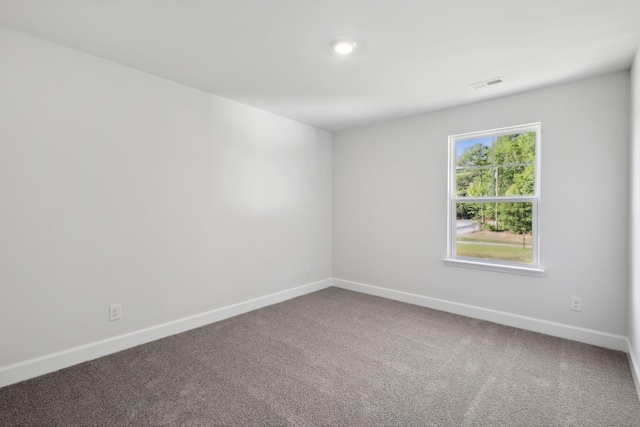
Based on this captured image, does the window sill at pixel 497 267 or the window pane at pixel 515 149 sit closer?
the window sill at pixel 497 267

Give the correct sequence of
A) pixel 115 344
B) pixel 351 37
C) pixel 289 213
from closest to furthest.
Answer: pixel 351 37, pixel 115 344, pixel 289 213

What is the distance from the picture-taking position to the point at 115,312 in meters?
2.60

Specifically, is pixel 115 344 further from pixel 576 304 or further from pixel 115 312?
pixel 576 304

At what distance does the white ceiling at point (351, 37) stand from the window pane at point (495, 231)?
1.24 metres

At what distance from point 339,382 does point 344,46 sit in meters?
2.41

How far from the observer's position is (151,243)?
111 inches

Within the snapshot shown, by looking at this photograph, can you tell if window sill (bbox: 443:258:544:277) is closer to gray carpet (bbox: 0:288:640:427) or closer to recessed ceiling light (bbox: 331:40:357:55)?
gray carpet (bbox: 0:288:640:427)

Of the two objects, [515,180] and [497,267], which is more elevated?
[515,180]

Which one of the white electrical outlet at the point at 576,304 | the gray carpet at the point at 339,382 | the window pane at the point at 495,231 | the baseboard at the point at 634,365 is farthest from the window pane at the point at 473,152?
the baseboard at the point at 634,365

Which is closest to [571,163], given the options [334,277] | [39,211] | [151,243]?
[334,277]

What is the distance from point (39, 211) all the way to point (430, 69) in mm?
3230

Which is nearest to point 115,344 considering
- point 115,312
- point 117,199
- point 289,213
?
point 115,312

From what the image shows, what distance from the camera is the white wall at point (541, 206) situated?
8.86 feet

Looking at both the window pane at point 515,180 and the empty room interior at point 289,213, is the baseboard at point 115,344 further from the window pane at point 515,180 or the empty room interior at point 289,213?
the window pane at point 515,180
